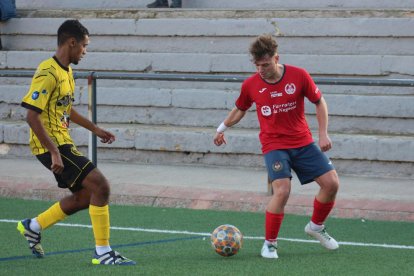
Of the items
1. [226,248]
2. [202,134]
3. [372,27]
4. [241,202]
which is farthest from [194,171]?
[226,248]

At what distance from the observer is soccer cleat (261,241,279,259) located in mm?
7918

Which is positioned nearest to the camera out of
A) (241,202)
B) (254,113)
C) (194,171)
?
(241,202)

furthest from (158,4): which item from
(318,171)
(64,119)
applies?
(64,119)

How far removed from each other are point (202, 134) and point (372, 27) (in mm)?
2734

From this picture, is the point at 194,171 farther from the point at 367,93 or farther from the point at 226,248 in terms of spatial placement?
the point at 226,248

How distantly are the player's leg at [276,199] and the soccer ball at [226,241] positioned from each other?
0.23 metres

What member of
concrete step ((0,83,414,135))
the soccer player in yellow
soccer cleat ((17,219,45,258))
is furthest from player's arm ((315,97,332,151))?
concrete step ((0,83,414,135))

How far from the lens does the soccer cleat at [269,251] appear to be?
7918 mm

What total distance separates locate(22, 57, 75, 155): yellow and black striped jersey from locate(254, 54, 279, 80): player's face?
4.85 ft

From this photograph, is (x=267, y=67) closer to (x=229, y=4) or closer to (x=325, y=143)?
(x=325, y=143)

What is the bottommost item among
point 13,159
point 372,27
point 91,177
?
point 13,159

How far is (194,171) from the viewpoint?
41.5ft

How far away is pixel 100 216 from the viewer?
766cm

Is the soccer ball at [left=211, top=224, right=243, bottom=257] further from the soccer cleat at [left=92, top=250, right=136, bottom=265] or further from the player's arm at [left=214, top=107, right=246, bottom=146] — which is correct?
the player's arm at [left=214, top=107, right=246, bottom=146]
